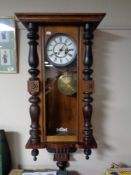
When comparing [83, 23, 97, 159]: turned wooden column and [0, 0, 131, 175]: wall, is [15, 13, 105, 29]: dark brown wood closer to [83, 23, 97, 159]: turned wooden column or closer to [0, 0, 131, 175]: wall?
[83, 23, 97, 159]: turned wooden column

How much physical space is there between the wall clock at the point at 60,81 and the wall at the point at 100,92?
199 millimetres

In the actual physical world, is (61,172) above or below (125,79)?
below

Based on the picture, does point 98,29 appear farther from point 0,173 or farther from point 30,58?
point 0,173

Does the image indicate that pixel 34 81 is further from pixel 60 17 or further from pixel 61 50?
pixel 60 17

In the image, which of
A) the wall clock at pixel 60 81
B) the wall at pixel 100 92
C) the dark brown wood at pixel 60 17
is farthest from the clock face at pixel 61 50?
the wall at pixel 100 92

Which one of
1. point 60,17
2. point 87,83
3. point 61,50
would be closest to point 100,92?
point 87,83

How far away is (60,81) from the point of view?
→ 1.37 metres

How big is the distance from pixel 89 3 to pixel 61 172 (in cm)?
113

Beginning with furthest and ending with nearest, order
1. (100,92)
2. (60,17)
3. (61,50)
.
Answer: (100,92)
(61,50)
(60,17)

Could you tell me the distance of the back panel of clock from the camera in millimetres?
1282

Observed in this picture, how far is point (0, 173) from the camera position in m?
1.36

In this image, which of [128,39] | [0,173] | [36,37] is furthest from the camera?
[128,39]

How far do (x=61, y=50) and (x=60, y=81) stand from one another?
19cm

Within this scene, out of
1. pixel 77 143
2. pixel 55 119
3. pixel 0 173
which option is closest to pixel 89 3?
pixel 55 119
